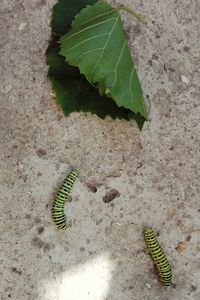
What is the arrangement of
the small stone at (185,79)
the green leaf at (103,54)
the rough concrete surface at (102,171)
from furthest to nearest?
1. the small stone at (185,79)
2. the rough concrete surface at (102,171)
3. the green leaf at (103,54)

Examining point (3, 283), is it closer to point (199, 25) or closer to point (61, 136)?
point (61, 136)

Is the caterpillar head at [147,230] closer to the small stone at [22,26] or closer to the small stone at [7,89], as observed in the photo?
the small stone at [7,89]

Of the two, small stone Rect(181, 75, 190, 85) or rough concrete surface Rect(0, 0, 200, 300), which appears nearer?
rough concrete surface Rect(0, 0, 200, 300)

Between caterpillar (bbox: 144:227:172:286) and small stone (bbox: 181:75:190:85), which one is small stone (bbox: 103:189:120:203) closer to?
caterpillar (bbox: 144:227:172:286)

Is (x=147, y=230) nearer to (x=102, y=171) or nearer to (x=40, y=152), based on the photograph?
(x=102, y=171)

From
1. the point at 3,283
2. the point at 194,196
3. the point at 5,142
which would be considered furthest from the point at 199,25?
the point at 3,283

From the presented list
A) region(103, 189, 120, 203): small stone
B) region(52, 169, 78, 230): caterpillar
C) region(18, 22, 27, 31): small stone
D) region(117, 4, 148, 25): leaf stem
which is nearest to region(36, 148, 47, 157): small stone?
region(52, 169, 78, 230): caterpillar

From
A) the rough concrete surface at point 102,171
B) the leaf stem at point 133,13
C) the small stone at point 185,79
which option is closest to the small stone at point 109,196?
the rough concrete surface at point 102,171
